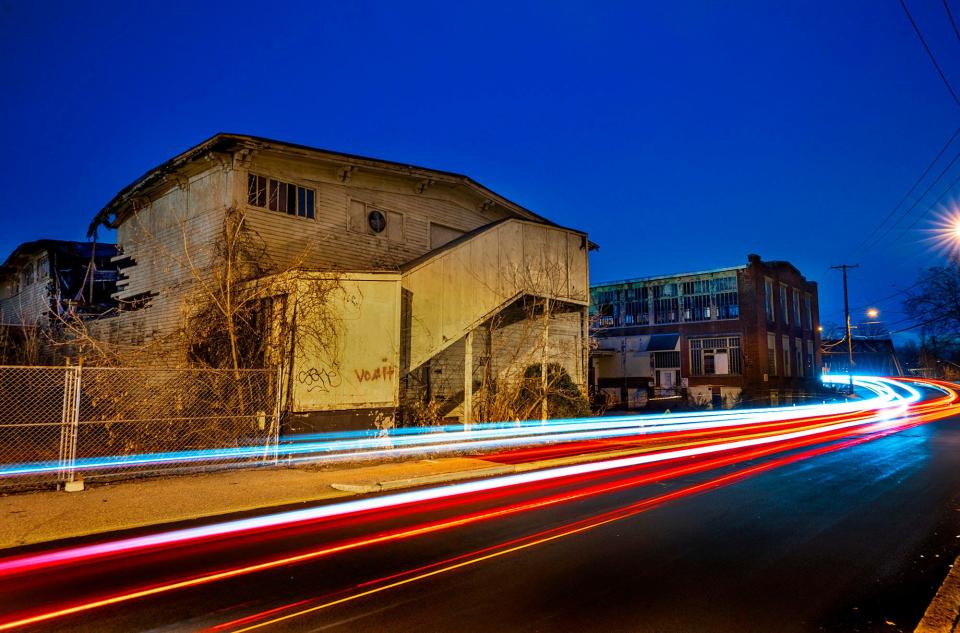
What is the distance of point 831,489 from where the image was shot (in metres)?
10.2

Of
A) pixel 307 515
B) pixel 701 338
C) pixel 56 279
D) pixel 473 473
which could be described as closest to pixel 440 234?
pixel 473 473

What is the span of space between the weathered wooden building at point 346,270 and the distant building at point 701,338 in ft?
66.6

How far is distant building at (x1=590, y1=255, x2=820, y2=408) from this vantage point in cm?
4262

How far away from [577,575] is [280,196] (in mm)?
14568

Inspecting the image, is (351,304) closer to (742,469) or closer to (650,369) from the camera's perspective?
(742,469)

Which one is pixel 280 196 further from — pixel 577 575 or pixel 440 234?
pixel 577 575

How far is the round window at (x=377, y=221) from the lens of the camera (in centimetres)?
1925

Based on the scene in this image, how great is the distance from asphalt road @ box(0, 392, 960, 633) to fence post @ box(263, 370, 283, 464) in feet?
15.3

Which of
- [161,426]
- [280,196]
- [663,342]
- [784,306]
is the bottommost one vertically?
[161,426]

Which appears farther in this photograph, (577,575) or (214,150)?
(214,150)

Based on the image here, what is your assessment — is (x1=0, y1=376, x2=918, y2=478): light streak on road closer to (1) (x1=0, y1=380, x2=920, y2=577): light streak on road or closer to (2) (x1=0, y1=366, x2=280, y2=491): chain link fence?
(2) (x1=0, y1=366, x2=280, y2=491): chain link fence

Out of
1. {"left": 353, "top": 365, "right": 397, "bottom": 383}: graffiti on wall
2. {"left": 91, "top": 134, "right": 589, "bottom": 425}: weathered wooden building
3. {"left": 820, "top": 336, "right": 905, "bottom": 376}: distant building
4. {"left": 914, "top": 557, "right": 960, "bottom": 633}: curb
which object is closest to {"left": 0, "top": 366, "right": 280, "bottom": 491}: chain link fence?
{"left": 91, "top": 134, "right": 589, "bottom": 425}: weathered wooden building

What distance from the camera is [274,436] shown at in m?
12.4

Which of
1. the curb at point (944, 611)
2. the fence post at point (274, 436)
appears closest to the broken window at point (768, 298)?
the fence post at point (274, 436)
